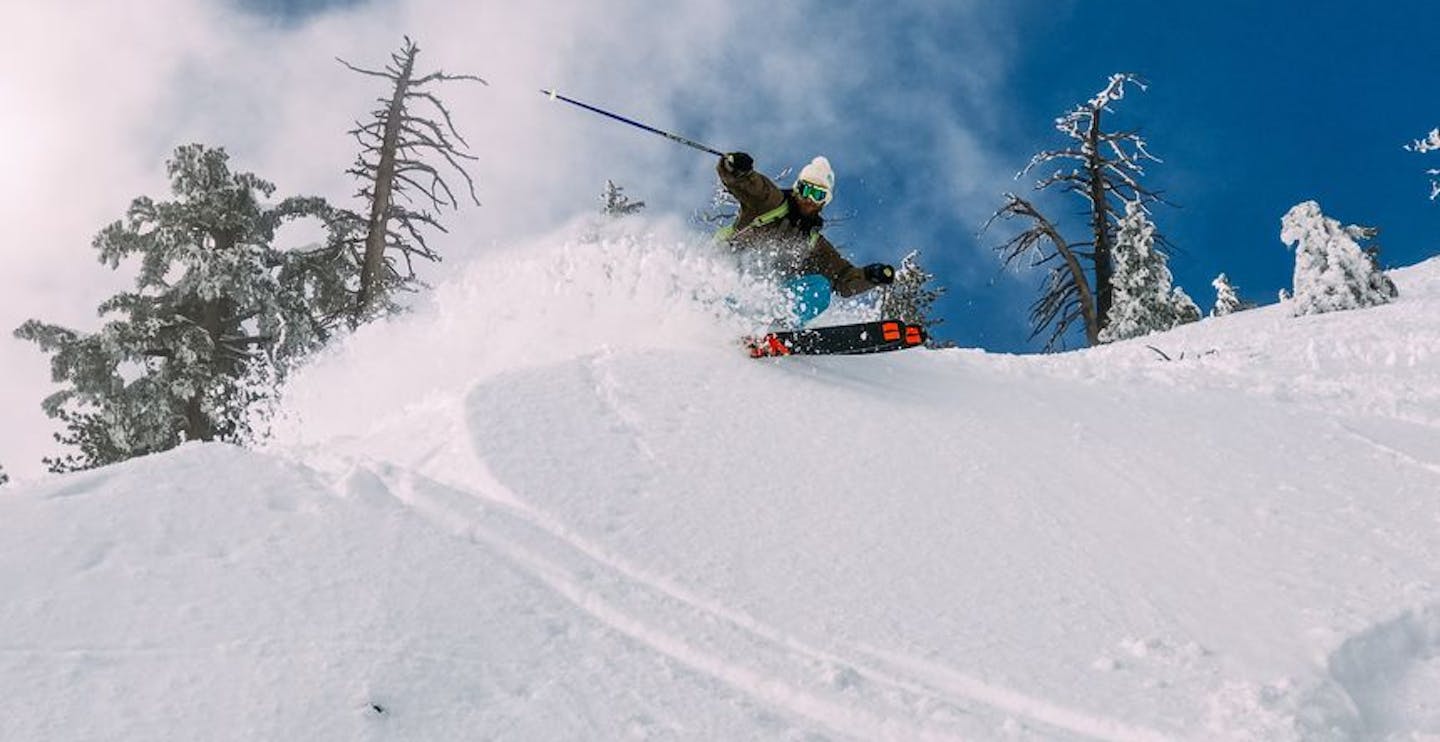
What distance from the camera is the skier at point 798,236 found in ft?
30.5

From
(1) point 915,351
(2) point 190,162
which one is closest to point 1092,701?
(1) point 915,351

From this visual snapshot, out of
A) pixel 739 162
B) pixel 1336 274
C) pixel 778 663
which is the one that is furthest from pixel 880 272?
pixel 1336 274

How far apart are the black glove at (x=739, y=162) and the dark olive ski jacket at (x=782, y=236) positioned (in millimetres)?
228

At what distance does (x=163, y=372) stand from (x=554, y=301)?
12.1m

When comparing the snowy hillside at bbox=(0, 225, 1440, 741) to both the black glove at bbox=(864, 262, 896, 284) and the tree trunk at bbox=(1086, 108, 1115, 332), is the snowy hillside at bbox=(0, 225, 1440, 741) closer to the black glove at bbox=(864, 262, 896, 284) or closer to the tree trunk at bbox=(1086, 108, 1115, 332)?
the black glove at bbox=(864, 262, 896, 284)

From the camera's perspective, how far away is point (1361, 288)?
16016 millimetres

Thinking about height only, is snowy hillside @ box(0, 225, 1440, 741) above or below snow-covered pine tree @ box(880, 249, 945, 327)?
below

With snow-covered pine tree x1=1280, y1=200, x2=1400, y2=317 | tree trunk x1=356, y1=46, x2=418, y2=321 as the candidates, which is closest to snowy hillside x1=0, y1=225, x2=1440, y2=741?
snow-covered pine tree x1=1280, y1=200, x2=1400, y2=317

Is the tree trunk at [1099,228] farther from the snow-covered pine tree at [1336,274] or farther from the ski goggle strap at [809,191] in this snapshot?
the ski goggle strap at [809,191]

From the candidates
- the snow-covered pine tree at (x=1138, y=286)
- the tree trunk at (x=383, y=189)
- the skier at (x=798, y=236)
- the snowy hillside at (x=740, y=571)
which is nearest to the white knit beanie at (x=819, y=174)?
the skier at (x=798, y=236)

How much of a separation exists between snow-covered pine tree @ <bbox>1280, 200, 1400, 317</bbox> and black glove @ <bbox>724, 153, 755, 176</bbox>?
11.4 metres

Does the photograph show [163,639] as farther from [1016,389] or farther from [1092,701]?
[1016,389]

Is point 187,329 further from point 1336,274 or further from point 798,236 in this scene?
point 1336,274

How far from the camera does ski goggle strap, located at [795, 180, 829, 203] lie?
371 inches
